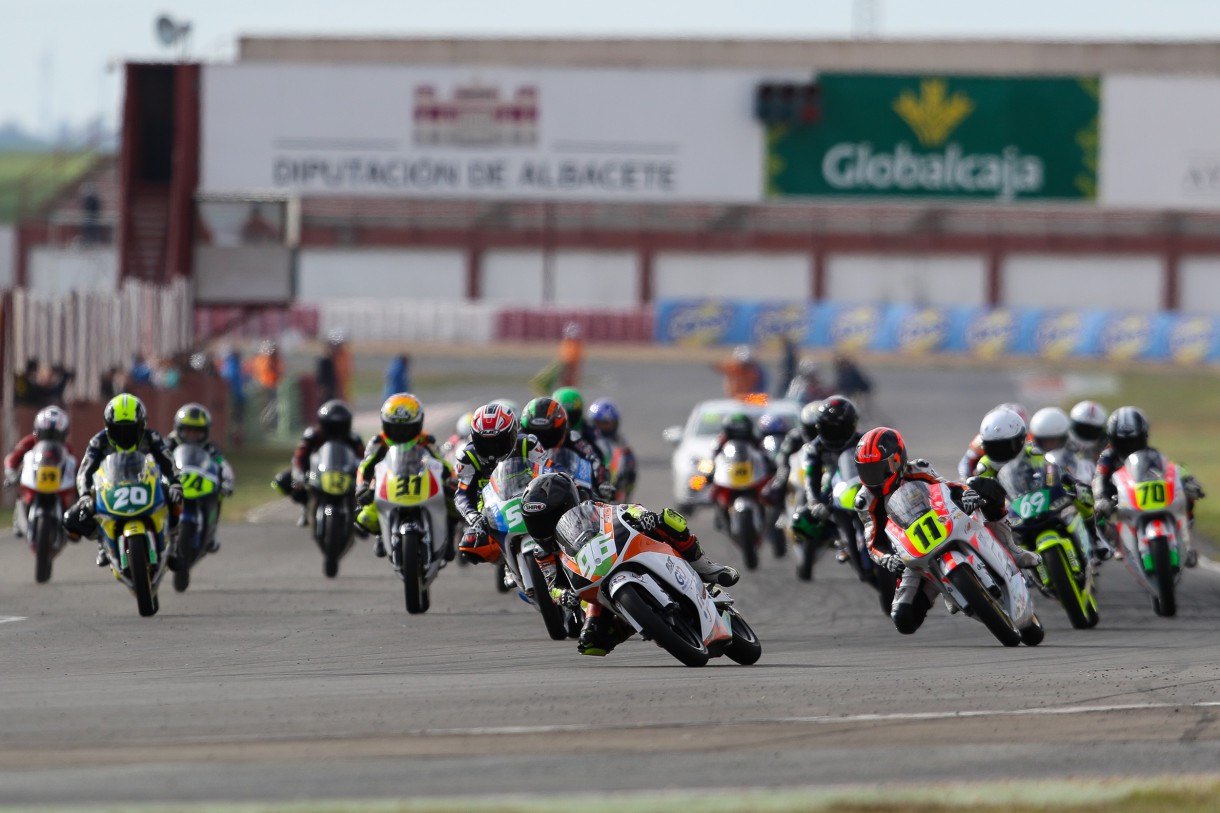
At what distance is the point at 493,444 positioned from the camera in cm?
1379

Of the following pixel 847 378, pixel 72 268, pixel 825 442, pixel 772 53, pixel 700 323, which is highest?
pixel 772 53

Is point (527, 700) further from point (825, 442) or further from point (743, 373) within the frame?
point (743, 373)

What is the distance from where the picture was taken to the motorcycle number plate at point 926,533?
1226 cm

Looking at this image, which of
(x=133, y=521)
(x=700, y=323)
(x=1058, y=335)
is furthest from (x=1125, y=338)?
(x=133, y=521)

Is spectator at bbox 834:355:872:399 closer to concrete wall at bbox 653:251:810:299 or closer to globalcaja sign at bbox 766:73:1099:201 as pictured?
globalcaja sign at bbox 766:73:1099:201

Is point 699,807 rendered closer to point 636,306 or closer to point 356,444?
point 356,444

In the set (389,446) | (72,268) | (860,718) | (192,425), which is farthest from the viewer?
(72,268)

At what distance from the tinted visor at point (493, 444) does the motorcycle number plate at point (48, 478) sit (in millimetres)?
4638

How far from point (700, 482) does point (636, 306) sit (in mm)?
48865

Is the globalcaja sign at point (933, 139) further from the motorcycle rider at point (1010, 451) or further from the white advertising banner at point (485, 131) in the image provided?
the motorcycle rider at point (1010, 451)

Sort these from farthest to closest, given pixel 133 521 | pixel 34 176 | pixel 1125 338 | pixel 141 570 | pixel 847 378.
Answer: pixel 1125 338
pixel 34 176
pixel 847 378
pixel 133 521
pixel 141 570

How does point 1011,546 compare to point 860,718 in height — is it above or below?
above

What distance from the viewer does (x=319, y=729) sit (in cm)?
940

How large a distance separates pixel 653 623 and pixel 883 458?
2466mm
